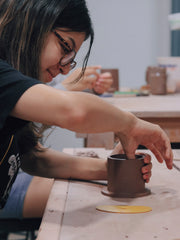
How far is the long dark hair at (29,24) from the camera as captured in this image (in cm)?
104

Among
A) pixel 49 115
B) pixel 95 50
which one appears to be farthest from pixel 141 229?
pixel 95 50

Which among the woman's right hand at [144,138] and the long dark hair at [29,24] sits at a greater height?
the long dark hair at [29,24]

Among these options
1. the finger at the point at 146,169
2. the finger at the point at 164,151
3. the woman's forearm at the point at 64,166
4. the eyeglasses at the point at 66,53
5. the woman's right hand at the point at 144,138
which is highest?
the eyeglasses at the point at 66,53

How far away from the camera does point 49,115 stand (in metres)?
0.81

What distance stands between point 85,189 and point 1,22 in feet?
1.57

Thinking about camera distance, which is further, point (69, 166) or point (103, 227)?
point (69, 166)

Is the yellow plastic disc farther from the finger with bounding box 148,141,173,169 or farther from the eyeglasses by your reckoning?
the eyeglasses

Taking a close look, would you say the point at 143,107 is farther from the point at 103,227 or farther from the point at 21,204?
the point at 103,227

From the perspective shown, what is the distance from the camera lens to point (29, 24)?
1.04m

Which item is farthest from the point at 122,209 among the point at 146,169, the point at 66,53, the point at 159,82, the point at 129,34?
the point at 129,34

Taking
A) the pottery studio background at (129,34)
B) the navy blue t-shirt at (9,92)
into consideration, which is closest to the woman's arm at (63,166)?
the navy blue t-shirt at (9,92)

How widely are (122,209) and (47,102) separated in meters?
0.29

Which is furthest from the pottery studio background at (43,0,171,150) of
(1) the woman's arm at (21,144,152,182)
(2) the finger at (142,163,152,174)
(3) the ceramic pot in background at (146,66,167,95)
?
(2) the finger at (142,163,152,174)

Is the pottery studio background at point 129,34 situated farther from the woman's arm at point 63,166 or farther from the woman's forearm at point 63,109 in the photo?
the woman's forearm at point 63,109
